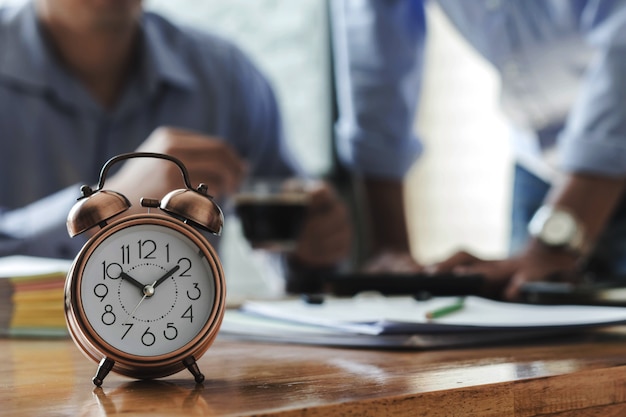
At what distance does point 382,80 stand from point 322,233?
1.42 ft

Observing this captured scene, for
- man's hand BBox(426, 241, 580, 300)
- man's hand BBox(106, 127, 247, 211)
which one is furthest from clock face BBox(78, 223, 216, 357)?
man's hand BBox(426, 241, 580, 300)

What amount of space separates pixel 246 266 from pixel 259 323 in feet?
8.88

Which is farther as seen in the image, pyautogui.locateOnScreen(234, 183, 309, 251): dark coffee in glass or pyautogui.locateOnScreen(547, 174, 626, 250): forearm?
pyautogui.locateOnScreen(547, 174, 626, 250): forearm

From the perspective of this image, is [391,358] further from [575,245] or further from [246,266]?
[246,266]

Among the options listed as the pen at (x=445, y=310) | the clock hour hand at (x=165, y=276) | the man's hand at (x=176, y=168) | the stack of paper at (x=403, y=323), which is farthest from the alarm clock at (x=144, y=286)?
the man's hand at (x=176, y=168)

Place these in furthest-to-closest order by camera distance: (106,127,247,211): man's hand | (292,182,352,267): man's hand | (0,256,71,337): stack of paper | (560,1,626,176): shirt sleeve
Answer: (292,182,352,267): man's hand < (560,1,626,176): shirt sleeve < (106,127,247,211): man's hand < (0,256,71,337): stack of paper

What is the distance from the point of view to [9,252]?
1524 millimetres

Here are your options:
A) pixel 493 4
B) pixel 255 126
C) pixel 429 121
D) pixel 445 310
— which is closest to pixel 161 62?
pixel 255 126

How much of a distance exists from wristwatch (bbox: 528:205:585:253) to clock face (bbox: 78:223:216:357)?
3.52 ft

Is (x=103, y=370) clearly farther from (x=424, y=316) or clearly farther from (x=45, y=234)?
(x=45, y=234)

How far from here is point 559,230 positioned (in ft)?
4.91

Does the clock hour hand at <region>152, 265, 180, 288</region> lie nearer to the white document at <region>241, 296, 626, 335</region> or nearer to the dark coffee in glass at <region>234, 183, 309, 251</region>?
the white document at <region>241, 296, 626, 335</region>

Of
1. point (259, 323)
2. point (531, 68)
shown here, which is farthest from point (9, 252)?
point (531, 68)

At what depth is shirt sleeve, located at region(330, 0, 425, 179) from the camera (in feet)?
6.13
